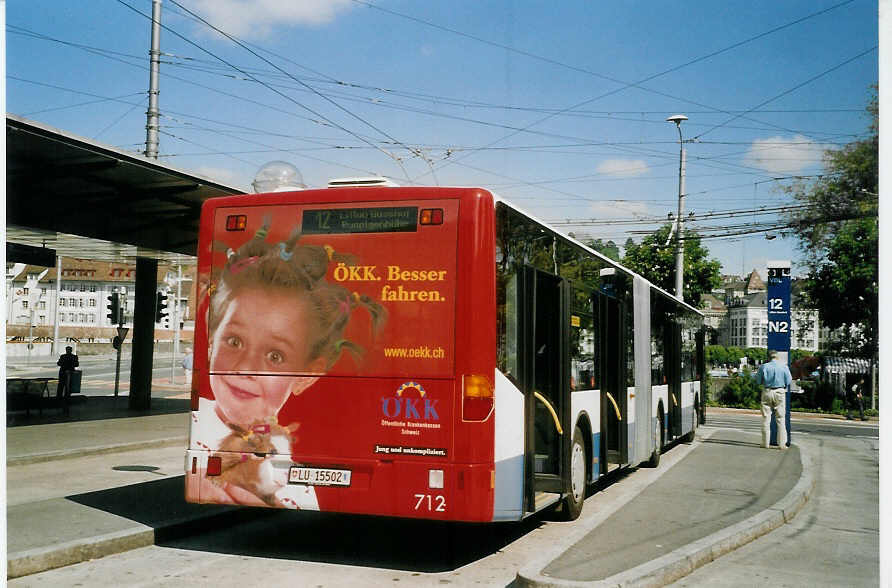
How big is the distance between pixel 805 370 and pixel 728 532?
5327 centimetres

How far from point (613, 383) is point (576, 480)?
6.90 feet

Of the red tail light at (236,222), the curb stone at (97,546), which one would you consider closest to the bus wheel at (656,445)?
the curb stone at (97,546)

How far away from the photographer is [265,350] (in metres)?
7.30

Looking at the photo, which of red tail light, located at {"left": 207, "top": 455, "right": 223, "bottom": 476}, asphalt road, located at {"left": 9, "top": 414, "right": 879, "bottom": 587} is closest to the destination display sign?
red tail light, located at {"left": 207, "top": 455, "right": 223, "bottom": 476}

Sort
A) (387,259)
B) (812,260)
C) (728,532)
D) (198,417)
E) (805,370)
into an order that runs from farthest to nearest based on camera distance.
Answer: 1. (805,370)
2. (812,260)
3. (728,532)
4. (198,417)
5. (387,259)

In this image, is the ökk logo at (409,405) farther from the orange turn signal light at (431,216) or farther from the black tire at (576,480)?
the black tire at (576,480)

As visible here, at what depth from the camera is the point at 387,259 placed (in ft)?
23.0

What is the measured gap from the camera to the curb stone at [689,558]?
593 cm

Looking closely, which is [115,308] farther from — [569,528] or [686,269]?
[686,269]

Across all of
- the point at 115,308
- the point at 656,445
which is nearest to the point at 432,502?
the point at 656,445

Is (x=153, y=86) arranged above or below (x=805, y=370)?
above

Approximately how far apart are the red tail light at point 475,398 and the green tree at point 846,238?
15.0 feet

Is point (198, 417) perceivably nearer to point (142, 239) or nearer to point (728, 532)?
point (728, 532)
